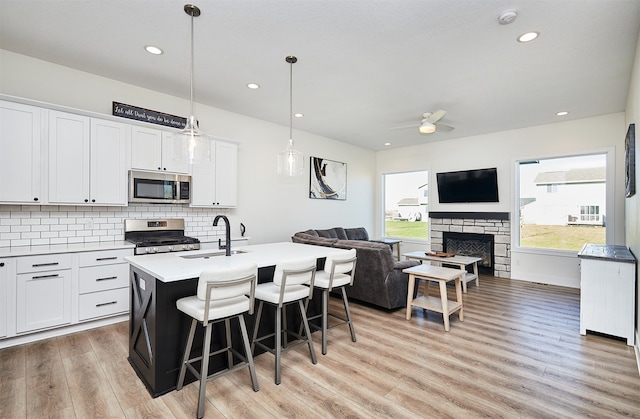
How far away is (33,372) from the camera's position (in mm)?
2469

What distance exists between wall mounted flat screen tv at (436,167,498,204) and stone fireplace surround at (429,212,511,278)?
324 mm

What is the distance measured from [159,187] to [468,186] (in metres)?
5.88

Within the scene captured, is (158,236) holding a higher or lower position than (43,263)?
higher

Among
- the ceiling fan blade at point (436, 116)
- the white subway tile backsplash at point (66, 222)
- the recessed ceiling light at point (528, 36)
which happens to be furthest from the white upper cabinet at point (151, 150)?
the recessed ceiling light at point (528, 36)

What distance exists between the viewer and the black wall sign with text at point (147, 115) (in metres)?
3.64

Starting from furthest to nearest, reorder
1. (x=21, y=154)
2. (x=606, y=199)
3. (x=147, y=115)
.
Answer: (x=606, y=199) → (x=147, y=115) → (x=21, y=154)

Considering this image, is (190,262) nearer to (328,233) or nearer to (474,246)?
(328,233)

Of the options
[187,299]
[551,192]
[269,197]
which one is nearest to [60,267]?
[187,299]

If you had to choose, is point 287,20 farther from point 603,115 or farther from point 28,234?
point 603,115

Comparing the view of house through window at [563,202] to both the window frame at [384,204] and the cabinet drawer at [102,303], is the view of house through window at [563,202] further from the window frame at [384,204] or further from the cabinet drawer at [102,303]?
the cabinet drawer at [102,303]

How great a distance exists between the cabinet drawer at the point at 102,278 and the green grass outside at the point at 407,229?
20.0 ft

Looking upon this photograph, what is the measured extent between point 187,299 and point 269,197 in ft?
11.6

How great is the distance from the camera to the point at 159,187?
4.00m

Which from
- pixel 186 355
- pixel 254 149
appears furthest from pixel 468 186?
pixel 186 355
